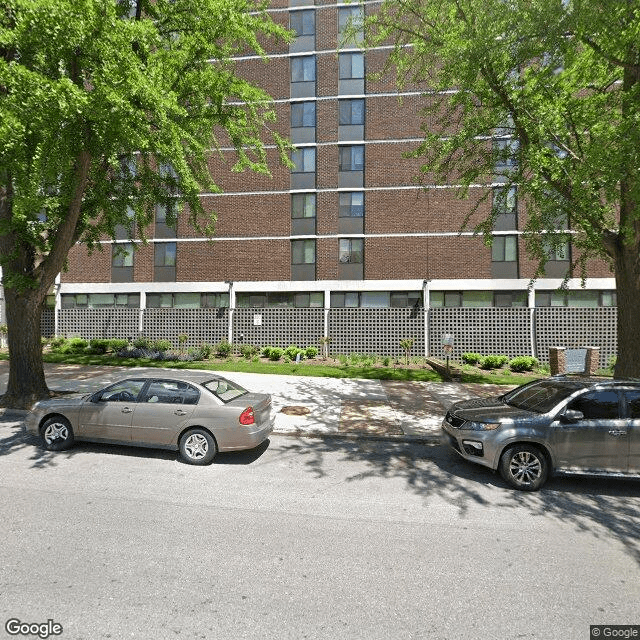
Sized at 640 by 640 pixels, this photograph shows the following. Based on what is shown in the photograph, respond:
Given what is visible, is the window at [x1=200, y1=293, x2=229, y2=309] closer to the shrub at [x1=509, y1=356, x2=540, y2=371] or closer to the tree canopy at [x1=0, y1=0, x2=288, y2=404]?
the tree canopy at [x1=0, y1=0, x2=288, y2=404]

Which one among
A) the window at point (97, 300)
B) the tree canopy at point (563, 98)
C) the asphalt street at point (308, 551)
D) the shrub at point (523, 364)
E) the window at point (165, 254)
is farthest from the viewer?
the window at point (97, 300)

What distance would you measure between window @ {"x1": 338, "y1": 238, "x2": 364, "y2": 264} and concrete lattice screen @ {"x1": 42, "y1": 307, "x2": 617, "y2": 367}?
11.2 feet

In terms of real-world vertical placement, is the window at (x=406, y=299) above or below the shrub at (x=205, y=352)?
above

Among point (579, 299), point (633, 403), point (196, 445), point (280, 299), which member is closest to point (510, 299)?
point (579, 299)

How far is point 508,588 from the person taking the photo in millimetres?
3424

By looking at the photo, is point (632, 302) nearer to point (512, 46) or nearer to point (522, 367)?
point (512, 46)

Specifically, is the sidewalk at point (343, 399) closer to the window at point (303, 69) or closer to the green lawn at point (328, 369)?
the green lawn at point (328, 369)

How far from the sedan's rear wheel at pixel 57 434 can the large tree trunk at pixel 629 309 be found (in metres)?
11.2

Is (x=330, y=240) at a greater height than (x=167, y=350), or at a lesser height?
greater

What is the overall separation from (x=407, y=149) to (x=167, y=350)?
17.5 meters

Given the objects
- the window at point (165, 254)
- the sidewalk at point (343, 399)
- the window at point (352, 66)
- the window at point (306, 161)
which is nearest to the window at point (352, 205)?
the window at point (306, 161)

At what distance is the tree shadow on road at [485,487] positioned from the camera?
469cm

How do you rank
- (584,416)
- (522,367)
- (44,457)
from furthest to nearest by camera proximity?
(522,367), (44,457), (584,416)

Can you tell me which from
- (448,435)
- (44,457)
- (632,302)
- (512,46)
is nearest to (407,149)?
(512,46)
